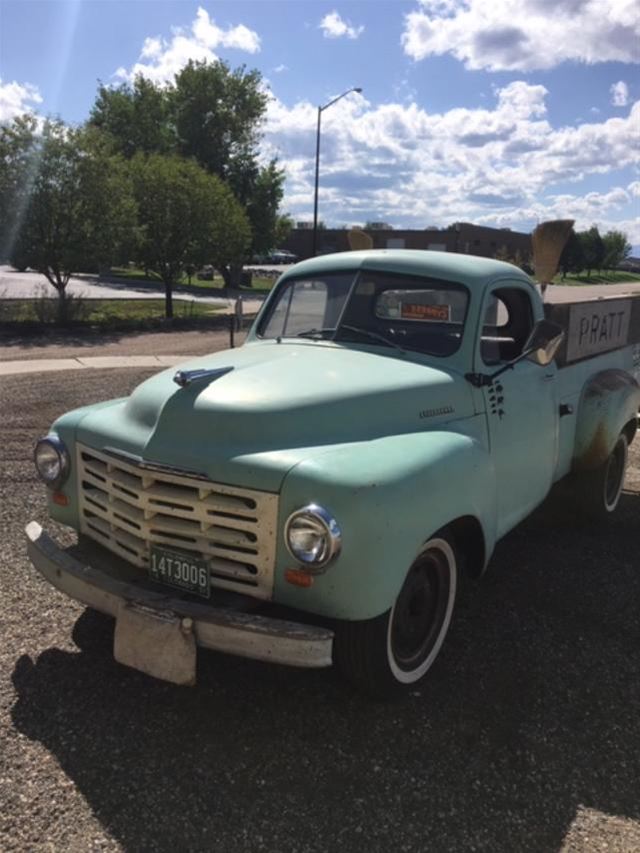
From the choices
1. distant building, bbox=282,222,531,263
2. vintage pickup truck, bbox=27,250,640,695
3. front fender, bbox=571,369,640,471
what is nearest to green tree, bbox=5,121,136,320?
vintage pickup truck, bbox=27,250,640,695

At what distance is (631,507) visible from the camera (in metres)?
5.86

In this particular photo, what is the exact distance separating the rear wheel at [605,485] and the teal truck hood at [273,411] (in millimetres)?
1998

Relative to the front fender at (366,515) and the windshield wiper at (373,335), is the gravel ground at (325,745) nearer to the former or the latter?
the front fender at (366,515)

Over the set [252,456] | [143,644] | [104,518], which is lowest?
[143,644]

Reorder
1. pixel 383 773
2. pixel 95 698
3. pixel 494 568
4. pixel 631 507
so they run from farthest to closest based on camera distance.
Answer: pixel 631 507 < pixel 494 568 < pixel 95 698 < pixel 383 773

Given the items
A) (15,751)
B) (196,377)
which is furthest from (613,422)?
(15,751)

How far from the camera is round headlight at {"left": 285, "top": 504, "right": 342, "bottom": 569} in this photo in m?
2.50

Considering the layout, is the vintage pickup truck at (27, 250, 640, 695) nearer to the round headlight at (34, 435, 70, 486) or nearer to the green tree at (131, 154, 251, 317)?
the round headlight at (34, 435, 70, 486)

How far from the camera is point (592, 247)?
245 ft

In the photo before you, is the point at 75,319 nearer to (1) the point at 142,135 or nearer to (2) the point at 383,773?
(2) the point at 383,773

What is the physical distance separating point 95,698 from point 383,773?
128 cm

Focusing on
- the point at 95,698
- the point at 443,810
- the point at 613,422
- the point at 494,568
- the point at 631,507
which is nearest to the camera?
the point at 443,810

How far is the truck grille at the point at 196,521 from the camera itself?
2.66 meters

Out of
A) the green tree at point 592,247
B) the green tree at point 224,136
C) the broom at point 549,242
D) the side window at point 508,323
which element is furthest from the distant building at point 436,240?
the side window at point 508,323
